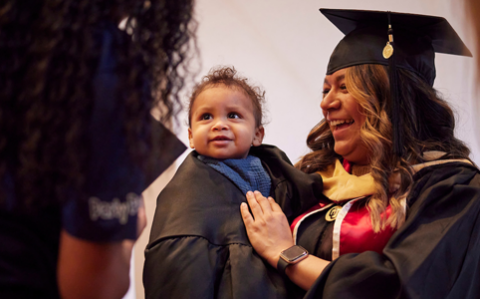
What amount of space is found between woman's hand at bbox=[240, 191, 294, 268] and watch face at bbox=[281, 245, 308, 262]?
0.03 m

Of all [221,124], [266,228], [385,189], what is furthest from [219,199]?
[385,189]

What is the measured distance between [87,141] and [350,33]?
4.65 ft

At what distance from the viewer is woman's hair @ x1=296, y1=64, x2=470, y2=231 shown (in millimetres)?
1495

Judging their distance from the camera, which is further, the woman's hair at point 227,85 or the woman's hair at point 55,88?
the woman's hair at point 227,85

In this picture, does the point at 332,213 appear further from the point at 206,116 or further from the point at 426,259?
the point at 206,116

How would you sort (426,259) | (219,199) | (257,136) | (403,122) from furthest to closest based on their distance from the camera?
(257,136) < (403,122) < (219,199) < (426,259)

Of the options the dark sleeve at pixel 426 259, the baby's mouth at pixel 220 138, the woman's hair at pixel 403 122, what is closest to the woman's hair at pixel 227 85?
the baby's mouth at pixel 220 138

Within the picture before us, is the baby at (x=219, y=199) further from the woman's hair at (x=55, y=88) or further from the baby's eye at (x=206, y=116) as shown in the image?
the woman's hair at (x=55, y=88)

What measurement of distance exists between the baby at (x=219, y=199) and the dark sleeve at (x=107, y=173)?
627 millimetres

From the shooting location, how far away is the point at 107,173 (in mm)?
677

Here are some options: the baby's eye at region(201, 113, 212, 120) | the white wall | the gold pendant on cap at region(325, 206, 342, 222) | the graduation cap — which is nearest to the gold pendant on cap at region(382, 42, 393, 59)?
the graduation cap

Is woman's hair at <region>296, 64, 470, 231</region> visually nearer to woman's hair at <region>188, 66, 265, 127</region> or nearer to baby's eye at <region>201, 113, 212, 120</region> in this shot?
woman's hair at <region>188, 66, 265, 127</region>

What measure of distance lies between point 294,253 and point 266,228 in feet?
0.45

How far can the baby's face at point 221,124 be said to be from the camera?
5.21 ft
